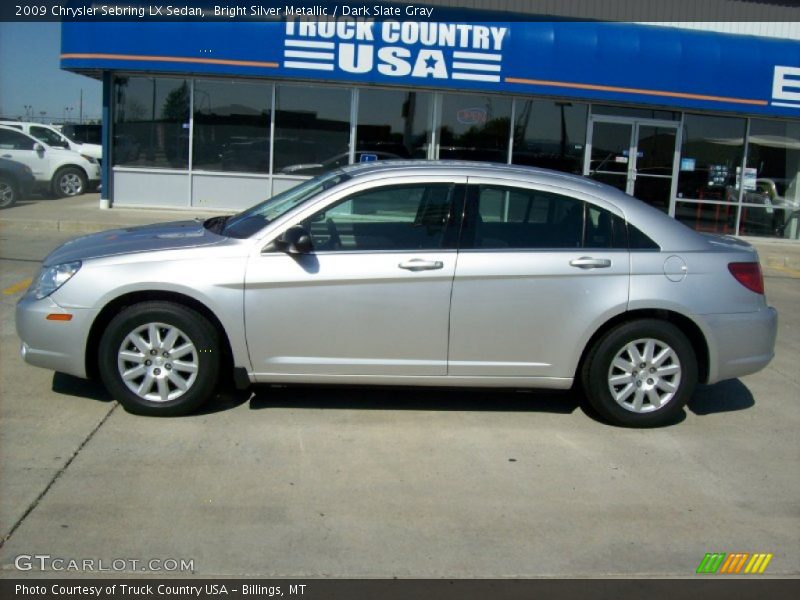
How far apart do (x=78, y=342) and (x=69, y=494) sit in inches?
50.5

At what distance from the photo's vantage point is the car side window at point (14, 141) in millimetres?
17875

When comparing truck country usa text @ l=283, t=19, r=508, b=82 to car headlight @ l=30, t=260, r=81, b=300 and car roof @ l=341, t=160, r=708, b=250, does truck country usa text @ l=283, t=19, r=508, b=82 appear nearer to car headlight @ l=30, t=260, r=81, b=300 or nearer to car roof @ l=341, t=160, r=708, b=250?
car roof @ l=341, t=160, r=708, b=250

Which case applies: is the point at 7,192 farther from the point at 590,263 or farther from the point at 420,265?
the point at 590,263

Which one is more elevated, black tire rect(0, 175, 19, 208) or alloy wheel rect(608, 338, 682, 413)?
black tire rect(0, 175, 19, 208)

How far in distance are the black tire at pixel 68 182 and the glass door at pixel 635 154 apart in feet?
37.6

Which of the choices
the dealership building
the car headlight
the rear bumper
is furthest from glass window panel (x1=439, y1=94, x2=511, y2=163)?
the car headlight

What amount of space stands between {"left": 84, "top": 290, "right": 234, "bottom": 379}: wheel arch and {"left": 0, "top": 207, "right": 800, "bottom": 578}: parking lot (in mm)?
436

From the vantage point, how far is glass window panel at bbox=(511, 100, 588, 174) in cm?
1586

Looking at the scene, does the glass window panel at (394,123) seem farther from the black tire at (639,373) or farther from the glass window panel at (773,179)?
the black tire at (639,373)

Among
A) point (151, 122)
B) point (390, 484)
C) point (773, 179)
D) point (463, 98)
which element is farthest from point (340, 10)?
point (390, 484)

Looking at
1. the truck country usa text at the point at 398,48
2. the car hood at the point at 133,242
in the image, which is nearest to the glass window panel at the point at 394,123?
the truck country usa text at the point at 398,48

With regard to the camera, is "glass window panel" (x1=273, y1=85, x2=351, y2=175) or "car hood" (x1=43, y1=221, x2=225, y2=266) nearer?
"car hood" (x1=43, y1=221, x2=225, y2=266)

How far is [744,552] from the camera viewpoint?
409cm

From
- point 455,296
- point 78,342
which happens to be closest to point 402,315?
point 455,296
